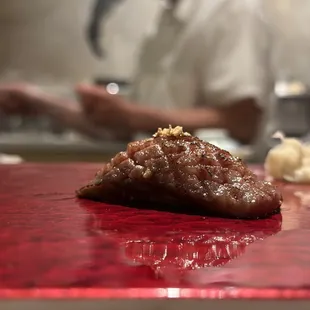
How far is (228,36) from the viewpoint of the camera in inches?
131

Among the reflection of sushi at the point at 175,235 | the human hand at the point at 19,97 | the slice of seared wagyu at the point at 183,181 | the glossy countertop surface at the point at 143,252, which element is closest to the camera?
the glossy countertop surface at the point at 143,252

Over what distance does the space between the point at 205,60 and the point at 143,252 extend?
9.46ft

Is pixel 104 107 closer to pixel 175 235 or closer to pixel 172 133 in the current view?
pixel 172 133

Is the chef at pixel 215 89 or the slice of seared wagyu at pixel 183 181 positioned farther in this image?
the chef at pixel 215 89

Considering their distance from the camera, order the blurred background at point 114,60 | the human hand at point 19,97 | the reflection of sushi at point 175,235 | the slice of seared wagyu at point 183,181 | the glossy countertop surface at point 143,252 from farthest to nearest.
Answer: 1. the human hand at point 19,97
2. the blurred background at point 114,60
3. the slice of seared wagyu at point 183,181
4. the reflection of sushi at point 175,235
5. the glossy countertop surface at point 143,252

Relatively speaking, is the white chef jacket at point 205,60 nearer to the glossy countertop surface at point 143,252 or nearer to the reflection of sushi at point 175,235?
the glossy countertop surface at point 143,252

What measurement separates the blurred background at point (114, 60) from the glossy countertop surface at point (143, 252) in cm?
232

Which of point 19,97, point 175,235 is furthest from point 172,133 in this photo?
point 19,97

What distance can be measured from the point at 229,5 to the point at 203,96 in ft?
1.65

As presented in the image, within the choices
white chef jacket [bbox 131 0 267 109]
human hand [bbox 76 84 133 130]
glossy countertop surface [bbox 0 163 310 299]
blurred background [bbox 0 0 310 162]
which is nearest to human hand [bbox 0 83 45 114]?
blurred background [bbox 0 0 310 162]

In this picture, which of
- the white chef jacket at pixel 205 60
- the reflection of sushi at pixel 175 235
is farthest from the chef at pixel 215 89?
the reflection of sushi at pixel 175 235

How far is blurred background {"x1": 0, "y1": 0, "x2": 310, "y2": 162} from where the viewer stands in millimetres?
3375

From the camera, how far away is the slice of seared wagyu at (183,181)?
0.82 metres

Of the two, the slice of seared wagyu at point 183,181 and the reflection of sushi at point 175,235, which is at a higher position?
the slice of seared wagyu at point 183,181
